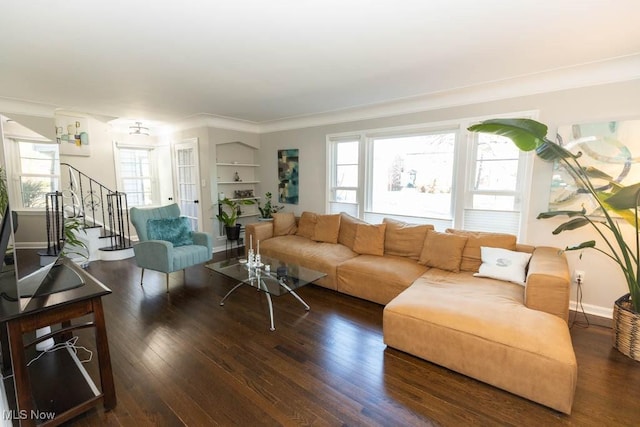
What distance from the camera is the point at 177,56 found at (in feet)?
8.39

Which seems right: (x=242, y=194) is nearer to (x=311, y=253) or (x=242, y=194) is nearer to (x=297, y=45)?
(x=311, y=253)

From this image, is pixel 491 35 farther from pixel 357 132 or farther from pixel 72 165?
pixel 72 165

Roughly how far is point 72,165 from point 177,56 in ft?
14.5

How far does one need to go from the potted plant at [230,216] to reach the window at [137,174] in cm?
231

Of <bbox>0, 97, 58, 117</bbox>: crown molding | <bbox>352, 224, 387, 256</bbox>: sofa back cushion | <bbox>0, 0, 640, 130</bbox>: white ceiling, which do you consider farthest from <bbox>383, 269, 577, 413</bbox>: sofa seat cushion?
<bbox>0, 97, 58, 117</bbox>: crown molding

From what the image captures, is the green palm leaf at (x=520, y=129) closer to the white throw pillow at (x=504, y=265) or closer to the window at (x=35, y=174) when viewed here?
the white throw pillow at (x=504, y=265)

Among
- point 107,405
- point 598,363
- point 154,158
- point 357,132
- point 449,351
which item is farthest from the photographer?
point 154,158

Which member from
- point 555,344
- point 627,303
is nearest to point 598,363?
point 627,303

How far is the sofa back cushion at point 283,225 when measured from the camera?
4891 millimetres

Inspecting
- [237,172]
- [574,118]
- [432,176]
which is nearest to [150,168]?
[237,172]

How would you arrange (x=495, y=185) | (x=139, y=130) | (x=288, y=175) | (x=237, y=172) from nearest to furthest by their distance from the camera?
(x=495, y=185) → (x=139, y=130) → (x=288, y=175) → (x=237, y=172)

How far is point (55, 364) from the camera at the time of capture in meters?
2.05

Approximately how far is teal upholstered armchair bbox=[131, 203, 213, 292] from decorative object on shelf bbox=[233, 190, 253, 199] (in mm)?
1662

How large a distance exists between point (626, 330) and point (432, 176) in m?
2.42
